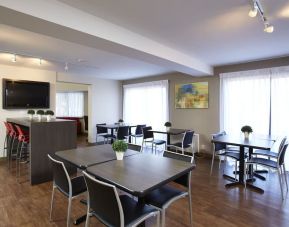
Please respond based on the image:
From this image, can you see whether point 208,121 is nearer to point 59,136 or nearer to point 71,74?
point 59,136

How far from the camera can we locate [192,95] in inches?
218

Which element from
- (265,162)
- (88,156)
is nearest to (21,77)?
(88,156)

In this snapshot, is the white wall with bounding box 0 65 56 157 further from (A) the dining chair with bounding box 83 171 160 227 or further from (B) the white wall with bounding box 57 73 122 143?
(A) the dining chair with bounding box 83 171 160 227

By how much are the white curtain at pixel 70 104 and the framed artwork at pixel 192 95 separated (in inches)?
220

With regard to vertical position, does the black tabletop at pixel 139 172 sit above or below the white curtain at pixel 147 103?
below

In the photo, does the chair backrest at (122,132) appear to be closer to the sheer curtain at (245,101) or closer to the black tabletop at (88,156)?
the sheer curtain at (245,101)

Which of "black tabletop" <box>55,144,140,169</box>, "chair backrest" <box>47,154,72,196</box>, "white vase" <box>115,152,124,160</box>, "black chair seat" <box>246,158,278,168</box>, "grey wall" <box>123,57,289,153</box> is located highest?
"grey wall" <box>123,57,289,153</box>

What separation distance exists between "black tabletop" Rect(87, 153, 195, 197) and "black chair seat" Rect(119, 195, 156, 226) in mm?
275

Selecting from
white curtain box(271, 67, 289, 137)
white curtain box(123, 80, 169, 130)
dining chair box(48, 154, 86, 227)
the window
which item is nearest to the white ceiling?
white curtain box(271, 67, 289, 137)

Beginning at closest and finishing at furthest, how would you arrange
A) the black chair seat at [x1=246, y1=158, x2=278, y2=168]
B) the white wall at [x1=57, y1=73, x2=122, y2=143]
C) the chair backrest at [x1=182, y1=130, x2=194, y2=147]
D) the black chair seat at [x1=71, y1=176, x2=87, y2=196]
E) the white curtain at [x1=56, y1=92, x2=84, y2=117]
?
1. the black chair seat at [x1=71, y1=176, x2=87, y2=196]
2. the black chair seat at [x1=246, y1=158, x2=278, y2=168]
3. the chair backrest at [x1=182, y1=130, x2=194, y2=147]
4. the white wall at [x1=57, y1=73, x2=122, y2=143]
5. the white curtain at [x1=56, y1=92, x2=84, y2=117]

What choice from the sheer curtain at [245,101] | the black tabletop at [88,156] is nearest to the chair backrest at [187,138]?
the sheer curtain at [245,101]

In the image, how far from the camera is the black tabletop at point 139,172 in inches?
58.7

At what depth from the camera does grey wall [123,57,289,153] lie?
477 centimetres

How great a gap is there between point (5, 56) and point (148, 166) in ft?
13.2
